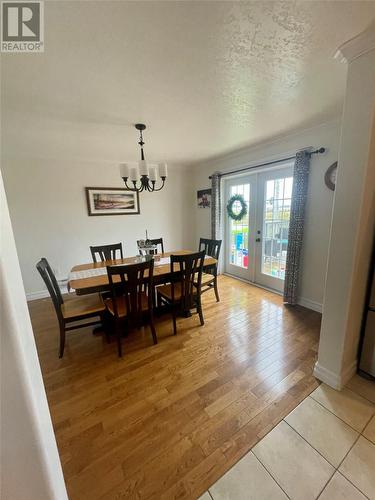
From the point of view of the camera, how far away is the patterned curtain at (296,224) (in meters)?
2.63

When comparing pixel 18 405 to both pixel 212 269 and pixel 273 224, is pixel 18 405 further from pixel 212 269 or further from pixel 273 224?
pixel 273 224

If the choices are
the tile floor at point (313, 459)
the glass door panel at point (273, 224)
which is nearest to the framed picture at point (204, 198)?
the glass door panel at point (273, 224)

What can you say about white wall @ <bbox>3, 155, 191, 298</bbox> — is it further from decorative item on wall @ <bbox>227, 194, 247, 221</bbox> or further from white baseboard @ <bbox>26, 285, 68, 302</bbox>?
decorative item on wall @ <bbox>227, 194, 247, 221</bbox>

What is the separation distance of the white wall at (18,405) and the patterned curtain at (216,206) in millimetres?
3740

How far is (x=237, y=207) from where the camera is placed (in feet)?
12.7

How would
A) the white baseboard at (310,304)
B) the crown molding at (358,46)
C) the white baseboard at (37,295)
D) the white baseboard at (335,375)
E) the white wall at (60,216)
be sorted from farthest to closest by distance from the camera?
the white baseboard at (37,295) → the white wall at (60,216) → the white baseboard at (310,304) → the white baseboard at (335,375) → the crown molding at (358,46)

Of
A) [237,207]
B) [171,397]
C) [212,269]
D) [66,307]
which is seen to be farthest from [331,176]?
[66,307]

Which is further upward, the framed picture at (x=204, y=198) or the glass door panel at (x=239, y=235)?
the framed picture at (x=204, y=198)

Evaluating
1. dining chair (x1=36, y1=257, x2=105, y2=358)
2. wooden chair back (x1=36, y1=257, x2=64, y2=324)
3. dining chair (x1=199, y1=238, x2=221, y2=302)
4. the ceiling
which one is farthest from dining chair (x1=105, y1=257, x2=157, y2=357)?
the ceiling

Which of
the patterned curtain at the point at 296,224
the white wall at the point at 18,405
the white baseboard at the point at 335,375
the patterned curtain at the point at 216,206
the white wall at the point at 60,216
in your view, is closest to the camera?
the white wall at the point at 18,405

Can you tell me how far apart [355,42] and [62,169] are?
3782 mm

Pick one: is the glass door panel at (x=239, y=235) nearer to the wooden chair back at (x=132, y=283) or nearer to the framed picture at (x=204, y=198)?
the framed picture at (x=204, y=198)

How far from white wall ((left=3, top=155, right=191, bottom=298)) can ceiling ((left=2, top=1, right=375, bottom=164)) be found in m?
0.78

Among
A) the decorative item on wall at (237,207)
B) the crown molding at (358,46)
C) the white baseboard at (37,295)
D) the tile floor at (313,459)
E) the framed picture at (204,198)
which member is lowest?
the tile floor at (313,459)
